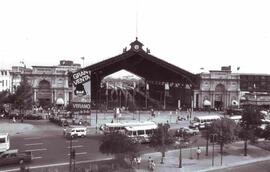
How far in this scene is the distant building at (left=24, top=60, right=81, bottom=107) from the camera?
79.0 meters

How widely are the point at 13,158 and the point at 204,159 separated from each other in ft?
50.0

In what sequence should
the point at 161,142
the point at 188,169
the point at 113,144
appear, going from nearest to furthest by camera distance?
the point at 113,144 < the point at 188,169 < the point at 161,142

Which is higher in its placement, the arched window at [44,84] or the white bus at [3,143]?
the arched window at [44,84]

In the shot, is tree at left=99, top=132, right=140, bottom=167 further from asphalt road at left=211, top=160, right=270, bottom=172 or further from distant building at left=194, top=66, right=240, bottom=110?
distant building at left=194, top=66, right=240, bottom=110

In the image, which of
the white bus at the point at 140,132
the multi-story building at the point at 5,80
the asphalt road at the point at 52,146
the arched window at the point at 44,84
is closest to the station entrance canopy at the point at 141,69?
the arched window at the point at 44,84

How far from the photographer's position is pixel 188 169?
98.1ft

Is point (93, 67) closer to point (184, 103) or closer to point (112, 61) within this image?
point (112, 61)

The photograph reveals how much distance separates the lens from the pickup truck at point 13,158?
95.3ft

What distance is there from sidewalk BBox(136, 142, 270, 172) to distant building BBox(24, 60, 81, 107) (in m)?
44.5

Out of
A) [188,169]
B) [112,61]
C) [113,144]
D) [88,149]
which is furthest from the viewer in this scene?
[112,61]

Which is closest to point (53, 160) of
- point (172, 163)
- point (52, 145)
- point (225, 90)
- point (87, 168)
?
point (87, 168)

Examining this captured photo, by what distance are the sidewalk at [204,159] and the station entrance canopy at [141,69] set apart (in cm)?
3548

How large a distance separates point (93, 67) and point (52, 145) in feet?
125

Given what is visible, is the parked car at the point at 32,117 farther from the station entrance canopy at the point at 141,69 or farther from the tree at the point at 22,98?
the station entrance canopy at the point at 141,69
